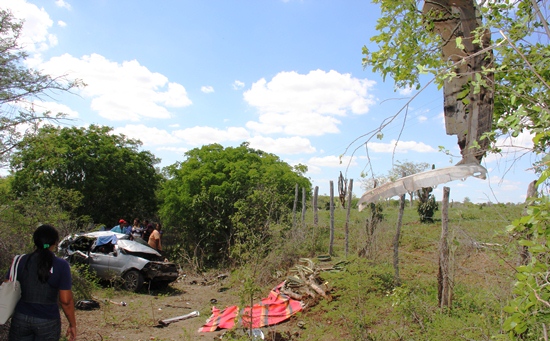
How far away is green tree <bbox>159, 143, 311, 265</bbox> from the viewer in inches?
632

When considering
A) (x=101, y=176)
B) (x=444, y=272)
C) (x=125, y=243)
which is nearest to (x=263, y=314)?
(x=444, y=272)

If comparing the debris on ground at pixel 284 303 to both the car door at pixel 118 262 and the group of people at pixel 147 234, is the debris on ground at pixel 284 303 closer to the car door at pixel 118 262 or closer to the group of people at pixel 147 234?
the car door at pixel 118 262

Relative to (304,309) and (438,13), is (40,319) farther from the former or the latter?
(304,309)

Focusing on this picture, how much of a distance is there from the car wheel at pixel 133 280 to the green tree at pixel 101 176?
319 inches

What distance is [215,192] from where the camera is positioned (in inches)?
637

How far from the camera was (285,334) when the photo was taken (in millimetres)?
7305

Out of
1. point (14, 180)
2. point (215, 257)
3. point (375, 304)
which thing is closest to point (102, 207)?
point (14, 180)

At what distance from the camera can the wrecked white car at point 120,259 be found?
1179 centimetres

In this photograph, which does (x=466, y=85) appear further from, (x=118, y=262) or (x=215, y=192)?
(x=215, y=192)

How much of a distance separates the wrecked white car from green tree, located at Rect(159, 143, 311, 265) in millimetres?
3351

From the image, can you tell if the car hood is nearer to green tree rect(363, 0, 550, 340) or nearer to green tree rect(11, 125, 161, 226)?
green tree rect(11, 125, 161, 226)

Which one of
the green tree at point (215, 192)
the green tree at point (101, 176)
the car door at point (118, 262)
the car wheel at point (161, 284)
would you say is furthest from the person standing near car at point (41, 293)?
the green tree at point (101, 176)

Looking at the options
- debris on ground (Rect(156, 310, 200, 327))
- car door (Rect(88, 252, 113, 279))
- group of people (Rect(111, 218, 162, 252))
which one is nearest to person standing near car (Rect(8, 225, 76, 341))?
debris on ground (Rect(156, 310, 200, 327))

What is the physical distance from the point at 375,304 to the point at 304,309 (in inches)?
63.7
